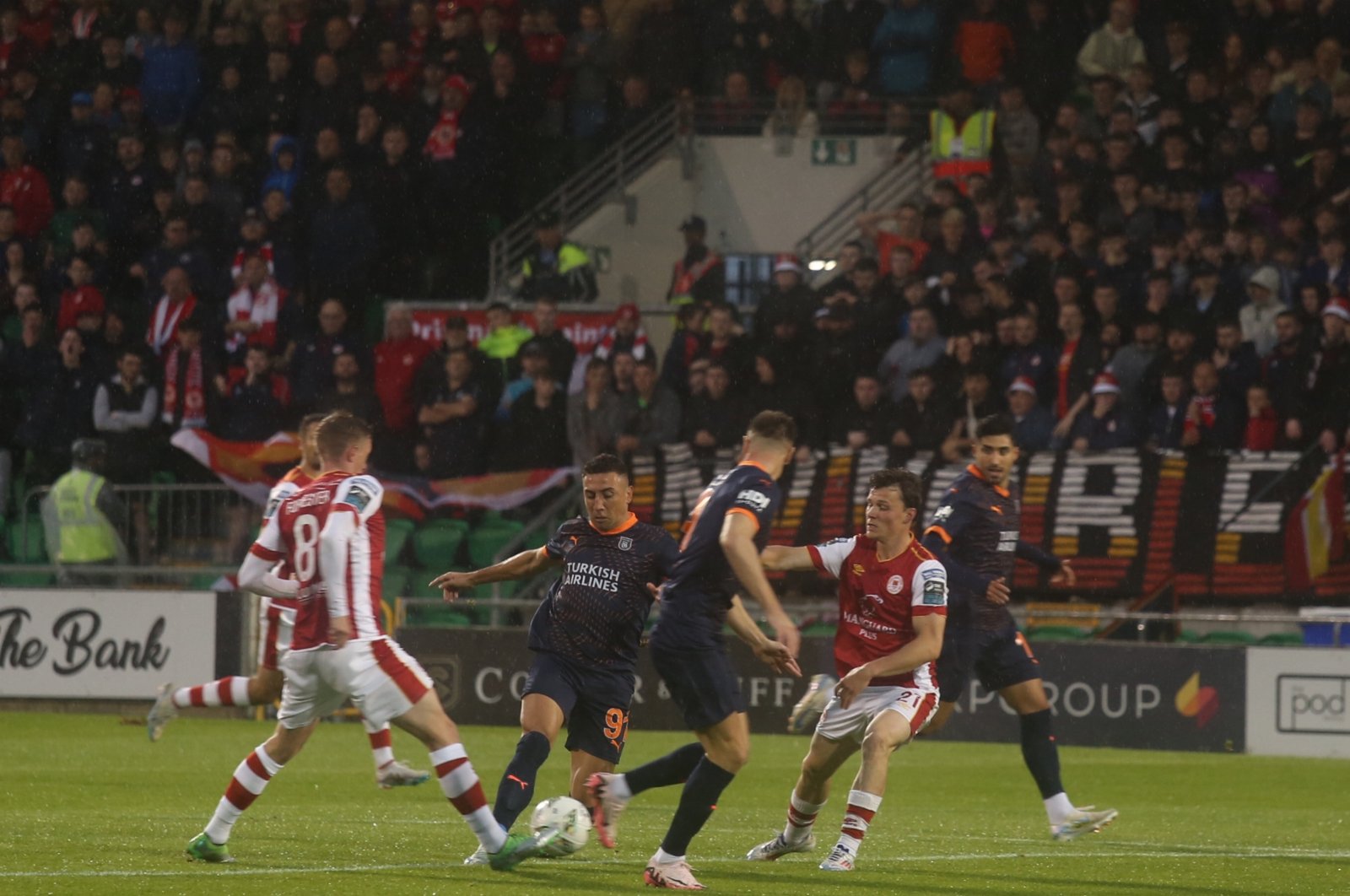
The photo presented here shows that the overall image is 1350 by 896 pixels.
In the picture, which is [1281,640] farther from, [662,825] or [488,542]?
[662,825]

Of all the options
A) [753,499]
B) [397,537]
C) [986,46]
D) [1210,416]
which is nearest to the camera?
[753,499]

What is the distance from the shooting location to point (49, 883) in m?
7.68

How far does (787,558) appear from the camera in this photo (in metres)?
9.05

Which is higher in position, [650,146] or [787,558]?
[650,146]

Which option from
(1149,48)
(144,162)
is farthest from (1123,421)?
(144,162)

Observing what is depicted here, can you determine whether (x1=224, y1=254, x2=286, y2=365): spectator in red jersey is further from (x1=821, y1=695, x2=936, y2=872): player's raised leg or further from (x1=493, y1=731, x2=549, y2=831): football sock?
(x1=821, y1=695, x2=936, y2=872): player's raised leg

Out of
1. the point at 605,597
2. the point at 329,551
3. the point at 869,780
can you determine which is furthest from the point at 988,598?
the point at 329,551

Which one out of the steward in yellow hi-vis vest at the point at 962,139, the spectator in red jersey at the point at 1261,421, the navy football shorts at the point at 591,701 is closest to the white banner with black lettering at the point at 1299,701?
the spectator in red jersey at the point at 1261,421

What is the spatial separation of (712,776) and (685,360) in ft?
35.9

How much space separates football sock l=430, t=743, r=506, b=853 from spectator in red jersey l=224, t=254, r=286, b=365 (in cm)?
1350

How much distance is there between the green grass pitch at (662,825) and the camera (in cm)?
816

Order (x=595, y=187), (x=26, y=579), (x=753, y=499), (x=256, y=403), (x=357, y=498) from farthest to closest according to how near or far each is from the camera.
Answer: (x=595, y=187) < (x=256, y=403) < (x=26, y=579) < (x=753, y=499) < (x=357, y=498)

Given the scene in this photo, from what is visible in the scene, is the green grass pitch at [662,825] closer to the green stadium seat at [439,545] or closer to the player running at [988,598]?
the player running at [988,598]

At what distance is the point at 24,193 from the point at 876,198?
29.5 feet
